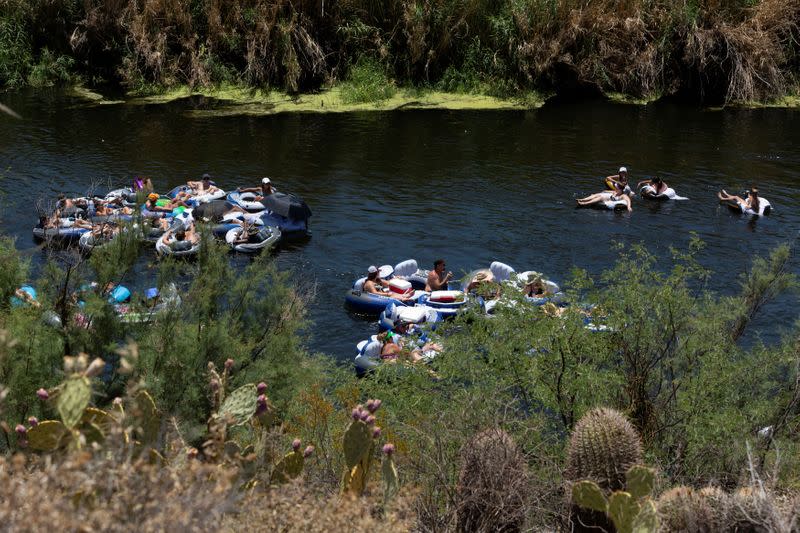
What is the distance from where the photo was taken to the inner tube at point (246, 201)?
24703 mm

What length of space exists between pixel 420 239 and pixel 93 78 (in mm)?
22552

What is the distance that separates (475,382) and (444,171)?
1902 cm

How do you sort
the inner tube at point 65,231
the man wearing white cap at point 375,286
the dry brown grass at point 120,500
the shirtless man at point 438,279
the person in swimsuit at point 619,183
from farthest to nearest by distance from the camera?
1. the person in swimsuit at point 619,183
2. the inner tube at point 65,231
3. the shirtless man at point 438,279
4. the man wearing white cap at point 375,286
5. the dry brown grass at point 120,500

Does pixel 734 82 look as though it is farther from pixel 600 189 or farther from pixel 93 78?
pixel 93 78

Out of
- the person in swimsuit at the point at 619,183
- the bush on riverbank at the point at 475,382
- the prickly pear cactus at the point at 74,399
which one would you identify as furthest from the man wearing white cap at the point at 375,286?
the prickly pear cactus at the point at 74,399

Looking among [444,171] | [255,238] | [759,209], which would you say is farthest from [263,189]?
[759,209]

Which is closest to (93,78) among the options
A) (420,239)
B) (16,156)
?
(16,156)

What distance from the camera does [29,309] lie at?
10.8 metres

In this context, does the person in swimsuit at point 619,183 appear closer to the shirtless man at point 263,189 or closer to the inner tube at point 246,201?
the shirtless man at point 263,189

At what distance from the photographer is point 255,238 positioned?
22.9 m

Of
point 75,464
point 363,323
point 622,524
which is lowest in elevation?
point 363,323

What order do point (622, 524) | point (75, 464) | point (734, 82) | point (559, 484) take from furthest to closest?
point (734, 82) → point (559, 484) → point (622, 524) → point (75, 464)

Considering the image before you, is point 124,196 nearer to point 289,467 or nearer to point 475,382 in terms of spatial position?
point 475,382

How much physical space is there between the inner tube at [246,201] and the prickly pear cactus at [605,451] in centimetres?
1795
